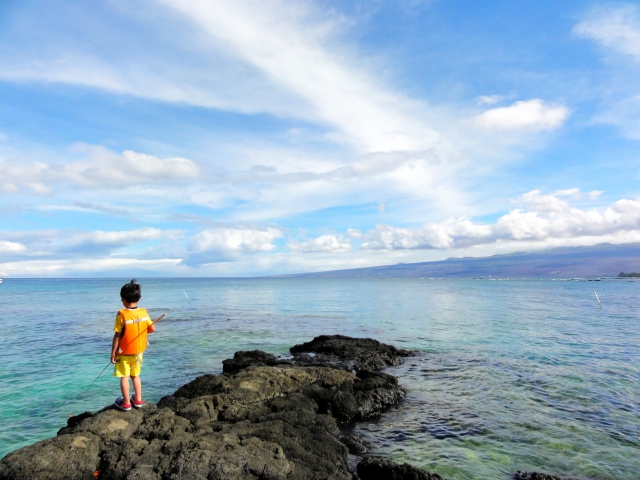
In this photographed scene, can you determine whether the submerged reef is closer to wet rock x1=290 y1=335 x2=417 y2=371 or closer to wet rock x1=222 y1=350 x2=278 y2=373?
wet rock x1=222 y1=350 x2=278 y2=373

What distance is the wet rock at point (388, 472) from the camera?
7707 millimetres

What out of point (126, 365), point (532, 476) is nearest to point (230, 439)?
point (126, 365)

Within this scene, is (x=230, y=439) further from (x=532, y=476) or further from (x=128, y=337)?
(x=532, y=476)

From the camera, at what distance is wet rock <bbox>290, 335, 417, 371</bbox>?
18656mm

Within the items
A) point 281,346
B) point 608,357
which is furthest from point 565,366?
point 281,346

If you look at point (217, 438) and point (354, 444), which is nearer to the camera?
point (217, 438)

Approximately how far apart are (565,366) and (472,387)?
6.61m

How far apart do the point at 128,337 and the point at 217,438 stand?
2.93m

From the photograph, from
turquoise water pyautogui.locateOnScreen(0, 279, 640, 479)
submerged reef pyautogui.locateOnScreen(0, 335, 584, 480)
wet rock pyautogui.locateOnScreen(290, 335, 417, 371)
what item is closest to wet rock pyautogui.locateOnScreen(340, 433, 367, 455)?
submerged reef pyautogui.locateOnScreen(0, 335, 584, 480)

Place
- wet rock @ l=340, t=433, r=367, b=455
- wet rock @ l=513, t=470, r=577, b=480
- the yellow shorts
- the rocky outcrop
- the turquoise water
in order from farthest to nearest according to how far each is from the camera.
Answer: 1. the turquoise water
2. wet rock @ l=340, t=433, r=367, b=455
3. the yellow shorts
4. wet rock @ l=513, t=470, r=577, b=480
5. the rocky outcrop

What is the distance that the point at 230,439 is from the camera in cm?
799

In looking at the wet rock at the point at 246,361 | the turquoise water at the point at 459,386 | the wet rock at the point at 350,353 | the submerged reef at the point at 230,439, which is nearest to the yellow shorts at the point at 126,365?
the submerged reef at the point at 230,439

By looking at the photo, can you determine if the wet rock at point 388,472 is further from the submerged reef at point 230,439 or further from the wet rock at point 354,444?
the wet rock at point 354,444

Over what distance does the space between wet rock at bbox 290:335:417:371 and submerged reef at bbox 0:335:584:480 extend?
5.37 metres
